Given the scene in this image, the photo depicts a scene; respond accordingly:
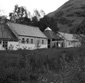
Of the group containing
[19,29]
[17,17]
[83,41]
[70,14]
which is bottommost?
[83,41]

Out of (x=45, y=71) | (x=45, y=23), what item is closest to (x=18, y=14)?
(x=45, y=23)

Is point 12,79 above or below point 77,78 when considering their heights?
below

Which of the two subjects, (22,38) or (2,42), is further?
(22,38)

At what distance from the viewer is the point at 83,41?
7.36m

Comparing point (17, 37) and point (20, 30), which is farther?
point (20, 30)

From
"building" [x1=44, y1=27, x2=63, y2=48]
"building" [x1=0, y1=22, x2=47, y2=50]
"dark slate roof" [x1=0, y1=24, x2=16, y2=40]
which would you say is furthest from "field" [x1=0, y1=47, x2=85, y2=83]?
"building" [x1=44, y1=27, x2=63, y2=48]

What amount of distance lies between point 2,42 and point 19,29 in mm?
6655

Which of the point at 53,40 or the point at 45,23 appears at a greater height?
the point at 45,23

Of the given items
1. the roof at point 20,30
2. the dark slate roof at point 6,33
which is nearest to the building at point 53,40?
the roof at point 20,30

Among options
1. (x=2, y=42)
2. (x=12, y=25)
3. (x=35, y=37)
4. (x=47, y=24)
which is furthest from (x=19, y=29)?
(x=47, y=24)

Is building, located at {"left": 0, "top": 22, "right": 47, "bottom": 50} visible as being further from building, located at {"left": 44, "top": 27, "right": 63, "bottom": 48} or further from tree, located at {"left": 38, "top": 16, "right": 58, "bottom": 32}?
tree, located at {"left": 38, "top": 16, "right": 58, "bottom": 32}

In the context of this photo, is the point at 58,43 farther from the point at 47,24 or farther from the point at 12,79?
the point at 12,79

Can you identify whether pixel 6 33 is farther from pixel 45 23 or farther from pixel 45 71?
pixel 45 71

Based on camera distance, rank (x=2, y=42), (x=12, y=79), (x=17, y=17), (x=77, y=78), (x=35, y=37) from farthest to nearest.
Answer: (x=17, y=17) < (x=35, y=37) < (x=2, y=42) < (x=12, y=79) < (x=77, y=78)
